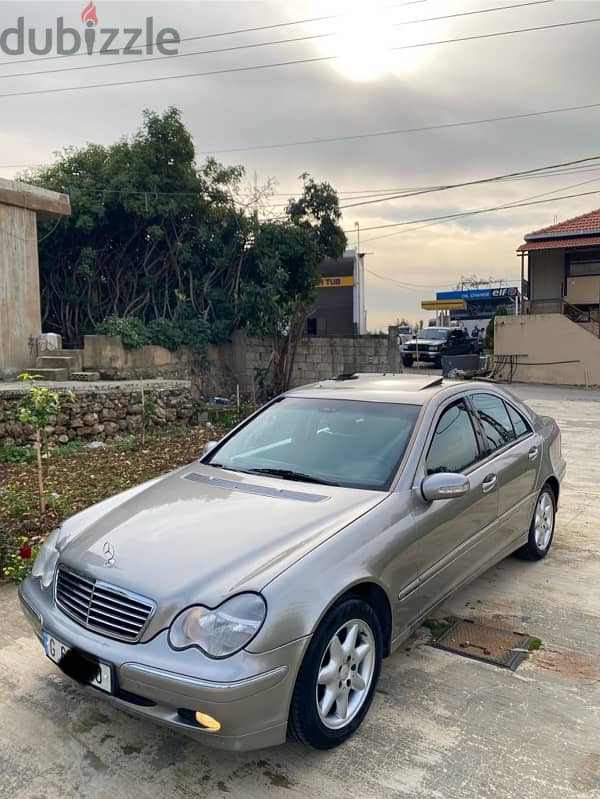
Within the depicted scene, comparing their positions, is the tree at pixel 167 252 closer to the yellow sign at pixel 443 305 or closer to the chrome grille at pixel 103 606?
the chrome grille at pixel 103 606

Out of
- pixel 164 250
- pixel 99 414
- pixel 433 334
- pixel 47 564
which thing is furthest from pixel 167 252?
pixel 433 334

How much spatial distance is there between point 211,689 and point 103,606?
644 millimetres

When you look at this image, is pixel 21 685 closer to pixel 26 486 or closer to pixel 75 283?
pixel 26 486

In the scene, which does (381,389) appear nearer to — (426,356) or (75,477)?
(75,477)

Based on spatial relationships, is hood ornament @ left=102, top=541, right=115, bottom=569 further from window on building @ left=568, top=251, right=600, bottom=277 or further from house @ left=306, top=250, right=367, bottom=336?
window on building @ left=568, top=251, right=600, bottom=277

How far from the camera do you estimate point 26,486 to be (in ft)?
21.7

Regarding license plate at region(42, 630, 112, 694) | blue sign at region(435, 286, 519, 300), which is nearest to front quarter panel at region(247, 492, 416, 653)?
license plate at region(42, 630, 112, 694)

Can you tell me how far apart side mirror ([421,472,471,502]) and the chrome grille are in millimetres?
1448

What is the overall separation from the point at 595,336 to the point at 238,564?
22.0 metres

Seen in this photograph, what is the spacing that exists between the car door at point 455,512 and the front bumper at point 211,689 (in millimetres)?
1071

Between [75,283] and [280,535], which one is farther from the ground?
[75,283]

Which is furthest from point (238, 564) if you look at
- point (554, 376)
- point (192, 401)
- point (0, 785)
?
point (554, 376)

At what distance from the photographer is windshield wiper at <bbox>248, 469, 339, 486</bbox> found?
132 inches

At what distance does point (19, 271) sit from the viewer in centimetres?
1164
